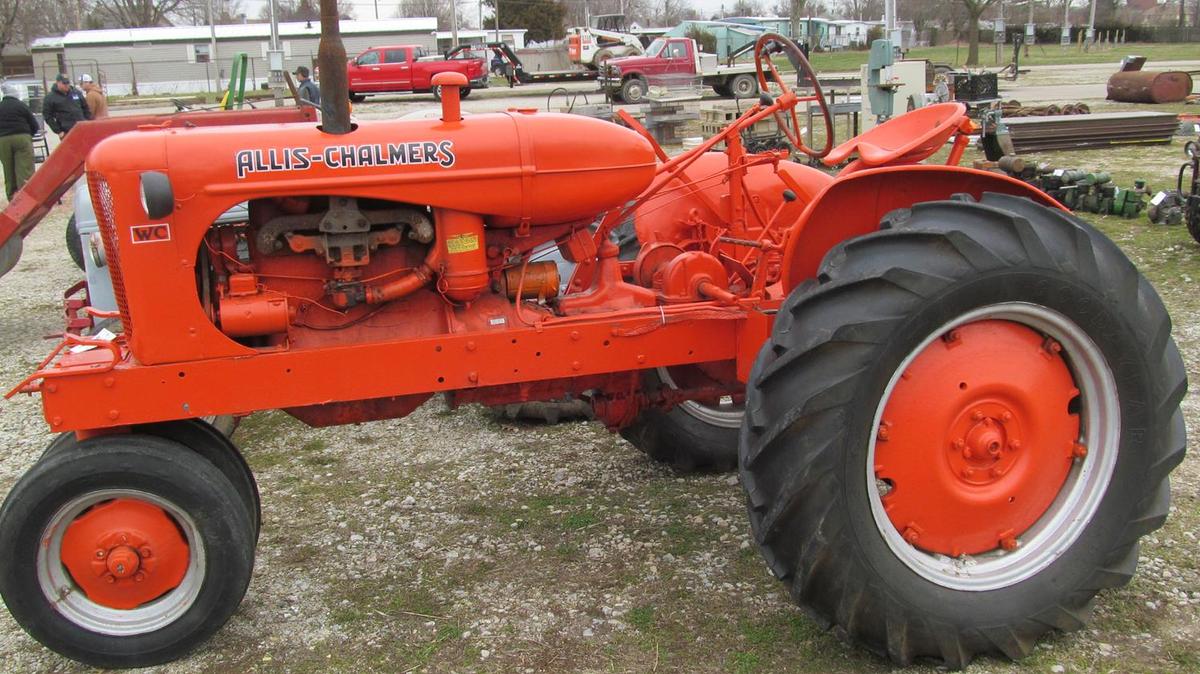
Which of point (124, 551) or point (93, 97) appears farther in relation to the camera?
point (93, 97)

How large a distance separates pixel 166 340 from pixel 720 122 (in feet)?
42.8

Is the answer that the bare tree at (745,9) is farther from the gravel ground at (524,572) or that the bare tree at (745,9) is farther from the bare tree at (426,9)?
the gravel ground at (524,572)

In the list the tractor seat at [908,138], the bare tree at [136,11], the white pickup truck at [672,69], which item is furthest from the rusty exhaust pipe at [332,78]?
the bare tree at [136,11]

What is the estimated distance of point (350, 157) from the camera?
9.96ft

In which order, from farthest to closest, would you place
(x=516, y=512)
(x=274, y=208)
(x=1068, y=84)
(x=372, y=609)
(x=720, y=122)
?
(x=1068, y=84) → (x=720, y=122) → (x=516, y=512) → (x=372, y=609) → (x=274, y=208)

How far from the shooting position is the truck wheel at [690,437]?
441 centimetres

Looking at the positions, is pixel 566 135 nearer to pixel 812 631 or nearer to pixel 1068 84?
pixel 812 631

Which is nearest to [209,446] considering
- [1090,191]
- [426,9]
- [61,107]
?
[1090,191]

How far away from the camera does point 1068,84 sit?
25312 millimetres

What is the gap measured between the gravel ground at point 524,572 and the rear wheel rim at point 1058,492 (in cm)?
27

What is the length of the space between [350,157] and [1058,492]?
2.37 metres

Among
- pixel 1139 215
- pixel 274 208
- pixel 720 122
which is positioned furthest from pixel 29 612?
pixel 720 122

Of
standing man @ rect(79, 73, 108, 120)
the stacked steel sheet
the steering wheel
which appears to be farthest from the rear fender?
standing man @ rect(79, 73, 108, 120)

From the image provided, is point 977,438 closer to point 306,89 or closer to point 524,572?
point 524,572
